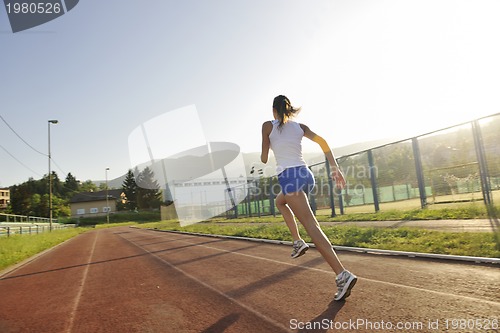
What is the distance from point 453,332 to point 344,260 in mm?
3715

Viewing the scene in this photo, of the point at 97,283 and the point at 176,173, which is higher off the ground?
the point at 176,173

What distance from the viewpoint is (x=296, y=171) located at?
3652 millimetres

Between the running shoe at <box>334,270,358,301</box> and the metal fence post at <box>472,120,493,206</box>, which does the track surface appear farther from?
the metal fence post at <box>472,120,493,206</box>

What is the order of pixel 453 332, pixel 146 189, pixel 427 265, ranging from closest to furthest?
pixel 453 332, pixel 427 265, pixel 146 189

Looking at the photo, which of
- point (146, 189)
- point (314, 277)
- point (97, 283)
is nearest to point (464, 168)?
point (314, 277)

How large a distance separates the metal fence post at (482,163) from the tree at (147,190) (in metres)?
80.9

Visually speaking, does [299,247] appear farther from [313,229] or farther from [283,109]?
[283,109]

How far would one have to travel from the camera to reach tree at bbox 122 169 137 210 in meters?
93.4

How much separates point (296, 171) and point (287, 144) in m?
0.34

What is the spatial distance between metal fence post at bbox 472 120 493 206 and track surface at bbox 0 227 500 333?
26.1 ft

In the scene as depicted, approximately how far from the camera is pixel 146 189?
296 feet

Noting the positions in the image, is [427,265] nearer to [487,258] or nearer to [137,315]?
[487,258]

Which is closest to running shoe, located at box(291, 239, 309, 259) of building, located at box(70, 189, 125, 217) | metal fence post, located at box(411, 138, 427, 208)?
metal fence post, located at box(411, 138, 427, 208)

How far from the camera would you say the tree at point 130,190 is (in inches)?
3676
